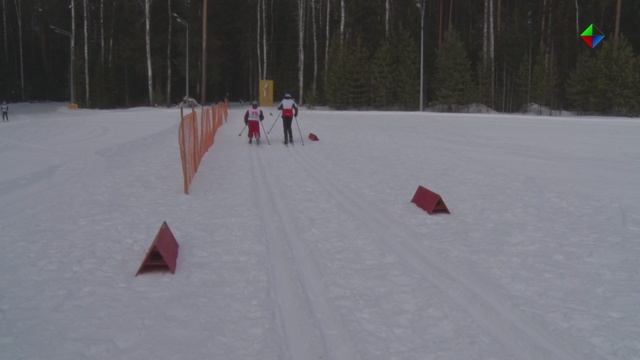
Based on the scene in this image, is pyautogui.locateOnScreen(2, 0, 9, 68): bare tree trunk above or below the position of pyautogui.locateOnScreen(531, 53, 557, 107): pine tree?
above

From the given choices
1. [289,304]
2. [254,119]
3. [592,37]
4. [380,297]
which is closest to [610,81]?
[592,37]

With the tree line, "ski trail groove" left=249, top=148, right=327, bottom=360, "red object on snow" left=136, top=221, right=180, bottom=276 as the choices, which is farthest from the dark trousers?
the tree line

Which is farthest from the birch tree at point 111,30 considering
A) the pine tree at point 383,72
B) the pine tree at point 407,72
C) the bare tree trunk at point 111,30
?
the pine tree at point 407,72

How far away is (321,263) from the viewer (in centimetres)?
575

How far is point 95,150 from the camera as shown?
15.9m

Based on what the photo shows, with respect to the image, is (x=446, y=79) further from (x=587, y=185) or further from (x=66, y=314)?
(x=66, y=314)

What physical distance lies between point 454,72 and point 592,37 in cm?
1214

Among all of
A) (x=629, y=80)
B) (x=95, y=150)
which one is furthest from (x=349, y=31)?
(x=95, y=150)

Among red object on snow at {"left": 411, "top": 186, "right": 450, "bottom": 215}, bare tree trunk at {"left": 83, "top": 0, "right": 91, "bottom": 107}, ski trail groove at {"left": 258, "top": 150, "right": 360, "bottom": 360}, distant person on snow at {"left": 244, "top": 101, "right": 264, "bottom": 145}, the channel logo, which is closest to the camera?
ski trail groove at {"left": 258, "top": 150, "right": 360, "bottom": 360}

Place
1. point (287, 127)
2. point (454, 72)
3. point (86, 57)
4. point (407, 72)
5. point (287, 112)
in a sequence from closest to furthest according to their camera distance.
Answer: point (287, 112) → point (287, 127) → point (454, 72) → point (407, 72) → point (86, 57)

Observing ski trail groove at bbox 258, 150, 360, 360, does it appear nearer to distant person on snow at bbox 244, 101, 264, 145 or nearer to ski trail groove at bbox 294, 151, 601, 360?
ski trail groove at bbox 294, 151, 601, 360

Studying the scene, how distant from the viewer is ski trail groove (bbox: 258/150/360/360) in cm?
387

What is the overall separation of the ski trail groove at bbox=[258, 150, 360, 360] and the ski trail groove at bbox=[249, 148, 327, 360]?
0.05 metres

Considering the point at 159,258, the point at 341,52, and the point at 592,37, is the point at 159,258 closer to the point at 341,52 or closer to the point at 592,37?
the point at 341,52
